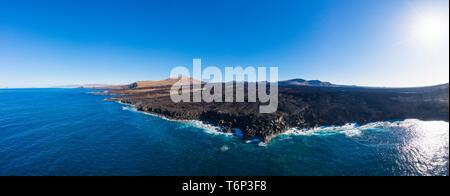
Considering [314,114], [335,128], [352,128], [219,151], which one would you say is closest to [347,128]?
[352,128]

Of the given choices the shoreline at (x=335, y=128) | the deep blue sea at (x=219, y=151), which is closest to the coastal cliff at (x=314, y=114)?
the shoreline at (x=335, y=128)

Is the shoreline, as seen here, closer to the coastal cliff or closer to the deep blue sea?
the deep blue sea

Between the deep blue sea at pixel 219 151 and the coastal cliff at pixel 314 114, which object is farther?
the coastal cliff at pixel 314 114

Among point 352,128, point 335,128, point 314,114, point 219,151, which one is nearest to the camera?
point 219,151

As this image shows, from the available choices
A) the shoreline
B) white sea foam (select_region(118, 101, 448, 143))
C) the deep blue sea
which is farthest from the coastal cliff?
the deep blue sea

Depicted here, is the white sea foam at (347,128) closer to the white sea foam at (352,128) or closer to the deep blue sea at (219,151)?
the white sea foam at (352,128)

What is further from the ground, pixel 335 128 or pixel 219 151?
pixel 335 128

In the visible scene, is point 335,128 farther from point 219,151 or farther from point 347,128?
point 219,151

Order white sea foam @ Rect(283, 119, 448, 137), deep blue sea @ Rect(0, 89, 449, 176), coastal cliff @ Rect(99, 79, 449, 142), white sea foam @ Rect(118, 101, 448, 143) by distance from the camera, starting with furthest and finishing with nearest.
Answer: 1. coastal cliff @ Rect(99, 79, 449, 142)
2. white sea foam @ Rect(283, 119, 448, 137)
3. white sea foam @ Rect(118, 101, 448, 143)
4. deep blue sea @ Rect(0, 89, 449, 176)
